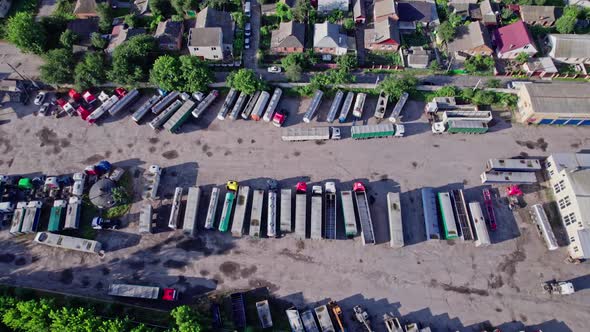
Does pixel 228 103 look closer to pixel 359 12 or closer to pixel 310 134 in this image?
pixel 310 134

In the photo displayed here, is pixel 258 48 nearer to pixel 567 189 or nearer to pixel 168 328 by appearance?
pixel 168 328

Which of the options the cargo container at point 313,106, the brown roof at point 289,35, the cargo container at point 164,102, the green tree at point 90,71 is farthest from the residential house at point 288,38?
the green tree at point 90,71

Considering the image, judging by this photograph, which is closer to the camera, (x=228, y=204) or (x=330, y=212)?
(x=330, y=212)

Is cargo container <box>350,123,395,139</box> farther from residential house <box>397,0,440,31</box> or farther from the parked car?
the parked car

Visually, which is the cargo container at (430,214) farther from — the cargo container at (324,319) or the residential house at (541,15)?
the residential house at (541,15)

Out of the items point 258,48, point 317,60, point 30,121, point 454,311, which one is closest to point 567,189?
point 454,311

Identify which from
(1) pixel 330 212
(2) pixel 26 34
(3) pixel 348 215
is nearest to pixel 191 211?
(1) pixel 330 212

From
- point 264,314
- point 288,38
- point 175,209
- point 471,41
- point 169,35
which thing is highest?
point 169,35
